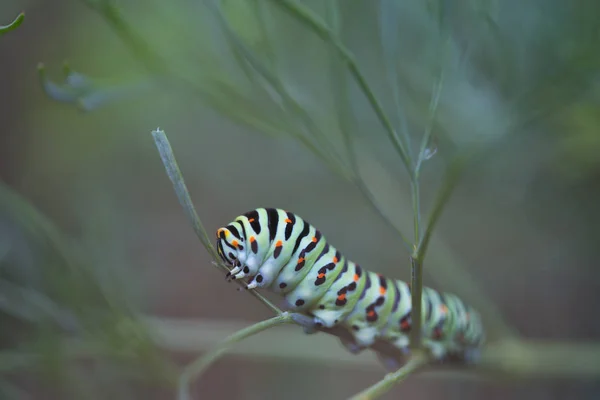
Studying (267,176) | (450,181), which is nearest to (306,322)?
(450,181)

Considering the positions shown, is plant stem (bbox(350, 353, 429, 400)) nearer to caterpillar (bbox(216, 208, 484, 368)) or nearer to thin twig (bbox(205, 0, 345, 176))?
caterpillar (bbox(216, 208, 484, 368))

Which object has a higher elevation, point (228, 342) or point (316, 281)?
point (316, 281)

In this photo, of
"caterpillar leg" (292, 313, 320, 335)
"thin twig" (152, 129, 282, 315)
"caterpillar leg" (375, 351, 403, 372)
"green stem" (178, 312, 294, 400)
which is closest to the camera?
"thin twig" (152, 129, 282, 315)

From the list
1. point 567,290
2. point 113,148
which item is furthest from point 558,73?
point 113,148

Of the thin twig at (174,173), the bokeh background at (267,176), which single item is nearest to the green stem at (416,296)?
the bokeh background at (267,176)

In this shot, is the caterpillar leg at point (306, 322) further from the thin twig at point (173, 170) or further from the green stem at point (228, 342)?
the thin twig at point (173, 170)

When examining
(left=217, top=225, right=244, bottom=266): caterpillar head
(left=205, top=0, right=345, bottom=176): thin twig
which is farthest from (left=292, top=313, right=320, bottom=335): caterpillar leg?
(left=205, top=0, right=345, bottom=176): thin twig

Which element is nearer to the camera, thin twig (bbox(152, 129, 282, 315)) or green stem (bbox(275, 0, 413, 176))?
thin twig (bbox(152, 129, 282, 315))

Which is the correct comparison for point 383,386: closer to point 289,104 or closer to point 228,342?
point 228,342
